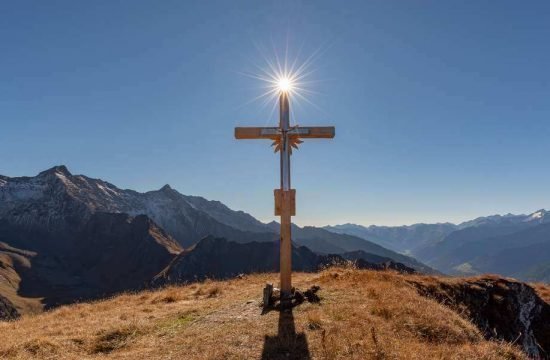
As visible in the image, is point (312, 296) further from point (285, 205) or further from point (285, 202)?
point (285, 202)

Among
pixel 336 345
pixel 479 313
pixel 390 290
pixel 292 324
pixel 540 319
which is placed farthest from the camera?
pixel 540 319

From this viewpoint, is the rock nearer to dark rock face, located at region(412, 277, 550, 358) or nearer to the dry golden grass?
the dry golden grass

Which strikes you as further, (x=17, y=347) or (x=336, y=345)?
(x=17, y=347)

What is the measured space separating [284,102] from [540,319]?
1853 cm

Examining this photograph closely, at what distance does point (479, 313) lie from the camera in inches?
762

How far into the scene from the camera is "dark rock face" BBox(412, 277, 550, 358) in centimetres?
1866

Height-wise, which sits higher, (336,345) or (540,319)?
(336,345)

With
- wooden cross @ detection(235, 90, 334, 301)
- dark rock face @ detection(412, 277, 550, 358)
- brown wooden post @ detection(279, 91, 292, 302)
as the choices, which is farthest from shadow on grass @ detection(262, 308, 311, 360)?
dark rock face @ detection(412, 277, 550, 358)

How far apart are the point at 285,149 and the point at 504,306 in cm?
1488

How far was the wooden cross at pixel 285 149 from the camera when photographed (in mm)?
14570

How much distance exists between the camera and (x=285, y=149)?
15.3m

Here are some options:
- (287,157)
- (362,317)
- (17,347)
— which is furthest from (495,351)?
(17,347)

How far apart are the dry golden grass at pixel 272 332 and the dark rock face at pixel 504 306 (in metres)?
5.06

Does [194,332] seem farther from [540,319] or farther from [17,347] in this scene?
[540,319]
